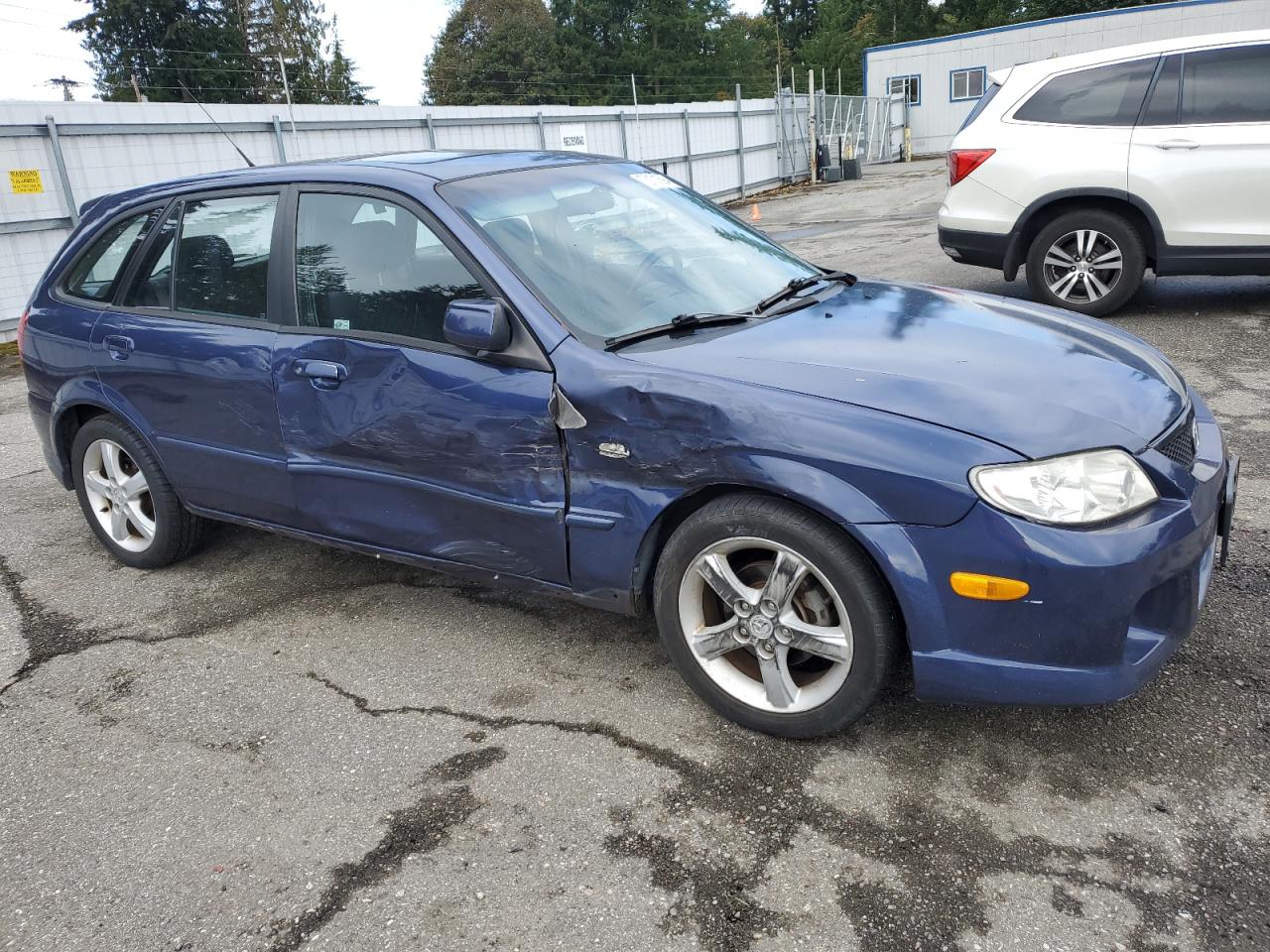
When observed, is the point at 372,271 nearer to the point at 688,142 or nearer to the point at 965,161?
the point at 965,161

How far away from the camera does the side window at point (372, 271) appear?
328 cm

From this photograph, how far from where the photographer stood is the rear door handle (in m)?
4.09

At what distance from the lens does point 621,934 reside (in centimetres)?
223

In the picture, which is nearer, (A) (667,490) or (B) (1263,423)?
(A) (667,490)

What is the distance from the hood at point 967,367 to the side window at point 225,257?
1633 millimetres

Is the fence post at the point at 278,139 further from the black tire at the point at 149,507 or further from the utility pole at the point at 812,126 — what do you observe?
the utility pole at the point at 812,126

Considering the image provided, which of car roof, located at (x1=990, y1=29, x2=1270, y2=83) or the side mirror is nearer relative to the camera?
the side mirror

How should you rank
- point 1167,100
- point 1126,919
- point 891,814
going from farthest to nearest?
point 1167,100 → point 891,814 → point 1126,919

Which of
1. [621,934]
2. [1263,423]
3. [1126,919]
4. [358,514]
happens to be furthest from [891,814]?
[1263,423]

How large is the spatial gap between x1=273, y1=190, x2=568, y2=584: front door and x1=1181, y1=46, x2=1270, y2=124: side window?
594cm

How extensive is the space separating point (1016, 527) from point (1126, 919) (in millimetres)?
877

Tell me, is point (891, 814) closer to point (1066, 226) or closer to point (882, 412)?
point (882, 412)

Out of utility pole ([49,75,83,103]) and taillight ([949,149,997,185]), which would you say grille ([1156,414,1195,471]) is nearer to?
taillight ([949,149,997,185])

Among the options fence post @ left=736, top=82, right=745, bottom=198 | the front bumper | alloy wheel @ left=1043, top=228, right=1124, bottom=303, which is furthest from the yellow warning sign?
fence post @ left=736, top=82, right=745, bottom=198
